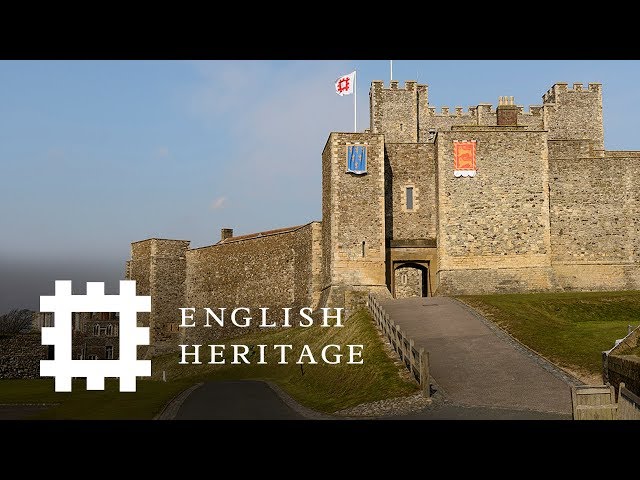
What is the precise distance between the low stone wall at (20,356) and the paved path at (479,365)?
27.4 m

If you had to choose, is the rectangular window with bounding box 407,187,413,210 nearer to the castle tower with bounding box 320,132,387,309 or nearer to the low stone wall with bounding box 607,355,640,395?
the castle tower with bounding box 320,132,387,309

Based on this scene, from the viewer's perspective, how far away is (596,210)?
3975 centimetres

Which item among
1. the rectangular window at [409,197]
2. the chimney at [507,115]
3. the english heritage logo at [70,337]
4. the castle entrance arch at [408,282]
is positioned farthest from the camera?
the castle entrance arch at [408,282]

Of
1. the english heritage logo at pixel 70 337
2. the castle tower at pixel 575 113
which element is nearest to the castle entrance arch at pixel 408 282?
the english heritage logo at pixel 70 337

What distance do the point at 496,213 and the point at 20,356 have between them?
96.1ft

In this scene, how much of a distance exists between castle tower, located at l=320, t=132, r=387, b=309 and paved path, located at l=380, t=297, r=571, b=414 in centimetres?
692

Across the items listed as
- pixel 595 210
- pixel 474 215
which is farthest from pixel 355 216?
pixel 595 210

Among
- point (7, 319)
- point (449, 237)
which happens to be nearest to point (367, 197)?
point (449, 237)

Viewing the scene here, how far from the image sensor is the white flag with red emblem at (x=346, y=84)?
39062mm

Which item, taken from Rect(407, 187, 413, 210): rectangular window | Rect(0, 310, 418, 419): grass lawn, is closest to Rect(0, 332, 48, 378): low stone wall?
Rect(0, 310, 418, 419): grass lawn

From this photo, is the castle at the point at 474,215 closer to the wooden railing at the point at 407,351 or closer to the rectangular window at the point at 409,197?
the rectangular window at the point at 409,197

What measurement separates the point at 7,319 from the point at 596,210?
59051 mm

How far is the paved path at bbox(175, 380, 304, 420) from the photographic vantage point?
17234 mm
